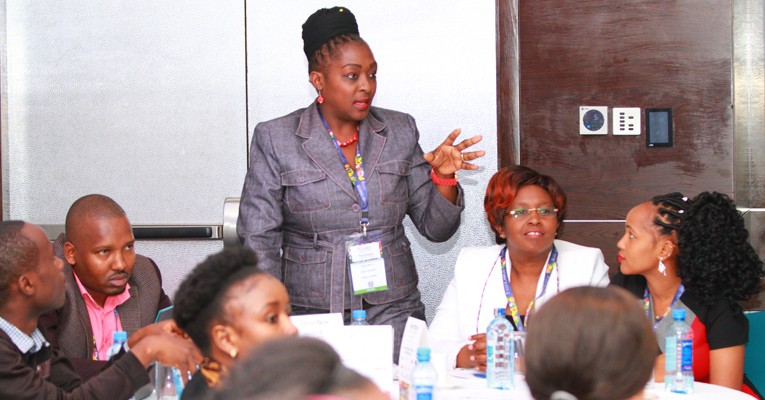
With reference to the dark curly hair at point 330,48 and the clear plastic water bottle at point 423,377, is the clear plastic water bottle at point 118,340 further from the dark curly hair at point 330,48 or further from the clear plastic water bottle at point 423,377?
the dark curly hair at point 330,48

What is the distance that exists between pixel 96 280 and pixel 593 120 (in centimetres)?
245

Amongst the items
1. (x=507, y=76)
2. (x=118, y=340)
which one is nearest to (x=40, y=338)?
(x=118, y=340)

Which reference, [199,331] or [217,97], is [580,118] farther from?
[199,331]

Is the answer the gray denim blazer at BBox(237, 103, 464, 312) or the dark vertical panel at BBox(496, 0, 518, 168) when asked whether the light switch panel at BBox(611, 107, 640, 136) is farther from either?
the gray denim blazer at BBox(237, 103, 464, 312)

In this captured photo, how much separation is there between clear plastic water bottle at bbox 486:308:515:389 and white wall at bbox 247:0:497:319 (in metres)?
1.57

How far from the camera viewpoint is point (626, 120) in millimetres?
4391

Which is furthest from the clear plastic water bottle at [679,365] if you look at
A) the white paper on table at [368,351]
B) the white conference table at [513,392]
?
the white paper on table at [368,351]

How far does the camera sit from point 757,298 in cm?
452

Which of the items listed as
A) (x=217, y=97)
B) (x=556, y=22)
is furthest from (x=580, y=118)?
(x=217, y=97)

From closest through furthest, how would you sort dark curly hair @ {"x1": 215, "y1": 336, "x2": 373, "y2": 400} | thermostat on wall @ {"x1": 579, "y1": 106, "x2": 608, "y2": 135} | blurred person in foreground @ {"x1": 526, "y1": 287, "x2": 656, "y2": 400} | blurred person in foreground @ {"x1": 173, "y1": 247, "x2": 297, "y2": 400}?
1. dark curly hair @ {"x1": 215, "y1": 336, "x2": 373, "y2": 400}
2. blurred person in foreground @ {"x1": 526, "y1": 287, "x2": 656, "y2": 400}
3. blurred person in foreground @ {"x1": 173, "y1": 247, "x2": 297, "y2": 400}
4. thermostat on wall @ {"x1": 579, "y1": 106, "x2": 608, "y2": 135}

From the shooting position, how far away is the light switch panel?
173 inches

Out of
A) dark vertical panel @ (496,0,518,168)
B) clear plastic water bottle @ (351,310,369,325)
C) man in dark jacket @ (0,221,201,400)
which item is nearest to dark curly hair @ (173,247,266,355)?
man in dark jacket @ (0,221,201,400)

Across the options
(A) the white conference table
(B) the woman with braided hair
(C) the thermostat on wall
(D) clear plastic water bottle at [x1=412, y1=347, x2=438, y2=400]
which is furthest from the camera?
(C) the thermostat on wall

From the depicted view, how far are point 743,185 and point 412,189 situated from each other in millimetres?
2171
